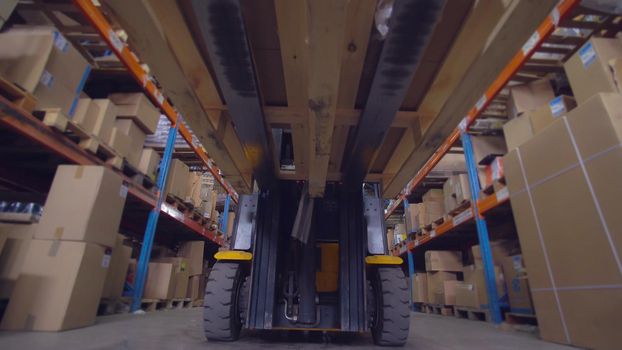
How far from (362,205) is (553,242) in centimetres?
172

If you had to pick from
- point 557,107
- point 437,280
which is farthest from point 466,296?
point 557,107

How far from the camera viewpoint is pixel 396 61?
1038 mm

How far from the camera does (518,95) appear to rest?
13.1ft

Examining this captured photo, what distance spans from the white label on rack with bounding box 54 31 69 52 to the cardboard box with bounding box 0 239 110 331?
190cm

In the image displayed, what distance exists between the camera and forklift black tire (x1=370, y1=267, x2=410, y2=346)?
212 centimetres

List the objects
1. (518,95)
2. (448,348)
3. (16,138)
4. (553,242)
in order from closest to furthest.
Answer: (448,348)
(553,242)
(16,138)
(518,95)

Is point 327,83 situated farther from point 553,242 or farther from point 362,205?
point 553,242

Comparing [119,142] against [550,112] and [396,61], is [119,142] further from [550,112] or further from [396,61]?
[550,112]

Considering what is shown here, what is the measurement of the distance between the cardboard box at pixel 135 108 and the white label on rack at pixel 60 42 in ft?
3.81

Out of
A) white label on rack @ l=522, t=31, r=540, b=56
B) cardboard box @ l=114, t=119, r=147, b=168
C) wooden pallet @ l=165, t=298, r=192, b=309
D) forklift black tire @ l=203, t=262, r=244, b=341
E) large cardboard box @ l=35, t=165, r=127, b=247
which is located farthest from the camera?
wooden pallet @ l=165, t=298, r=192, b=309

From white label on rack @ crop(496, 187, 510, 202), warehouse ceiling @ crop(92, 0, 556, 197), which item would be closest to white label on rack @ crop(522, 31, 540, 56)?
white label on rack @ crop(496, 187, 510, 202)

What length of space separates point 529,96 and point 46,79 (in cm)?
543

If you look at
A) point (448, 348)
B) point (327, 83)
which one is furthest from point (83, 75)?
point (448, 348)

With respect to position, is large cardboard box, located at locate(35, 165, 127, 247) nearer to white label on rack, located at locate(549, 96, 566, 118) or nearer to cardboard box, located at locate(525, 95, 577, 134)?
cardboard box, located at locate(525, 95, 577, 134)
